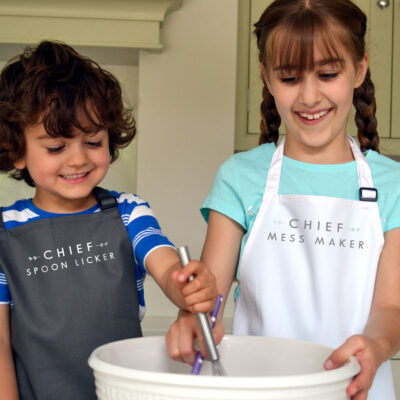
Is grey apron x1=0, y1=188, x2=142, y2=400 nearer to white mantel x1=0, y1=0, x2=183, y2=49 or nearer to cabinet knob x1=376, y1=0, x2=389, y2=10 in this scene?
white mantel x1=0, y1=0, x2=183, y2=49

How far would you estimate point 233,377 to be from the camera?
0.46 metres

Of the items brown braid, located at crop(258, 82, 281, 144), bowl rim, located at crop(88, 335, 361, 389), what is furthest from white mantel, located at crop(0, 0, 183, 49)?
bowl rim, located at crop(88, 335, 361, 389)

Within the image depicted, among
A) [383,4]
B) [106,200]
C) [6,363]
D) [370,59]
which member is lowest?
[6,363]

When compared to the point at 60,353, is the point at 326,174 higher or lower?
higher

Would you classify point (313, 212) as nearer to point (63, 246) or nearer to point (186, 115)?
point (63, 246)

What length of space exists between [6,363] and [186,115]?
1254 mm

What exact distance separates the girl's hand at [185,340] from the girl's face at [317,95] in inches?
13.1

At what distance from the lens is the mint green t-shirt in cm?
92

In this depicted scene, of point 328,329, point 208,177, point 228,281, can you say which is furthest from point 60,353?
point 208,177

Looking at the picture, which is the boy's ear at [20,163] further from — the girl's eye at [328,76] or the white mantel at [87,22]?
the white mantel at [87,22]

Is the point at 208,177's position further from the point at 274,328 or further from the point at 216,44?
the point at 274,328

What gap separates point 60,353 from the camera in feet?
2.85

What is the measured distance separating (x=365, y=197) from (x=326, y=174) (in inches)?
→ 2.7

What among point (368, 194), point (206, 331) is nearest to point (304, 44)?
point (368, 194)
